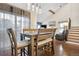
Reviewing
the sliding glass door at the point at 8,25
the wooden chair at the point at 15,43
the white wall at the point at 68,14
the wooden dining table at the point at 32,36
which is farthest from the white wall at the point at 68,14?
the wooden chair at the point at 15,43

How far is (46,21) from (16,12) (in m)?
0.55

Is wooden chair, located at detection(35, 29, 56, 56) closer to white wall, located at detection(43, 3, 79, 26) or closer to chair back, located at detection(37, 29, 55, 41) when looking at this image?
chair back, located at detection(37, 29, 55, 41)

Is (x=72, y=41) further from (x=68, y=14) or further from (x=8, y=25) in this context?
(x=8, y=25)

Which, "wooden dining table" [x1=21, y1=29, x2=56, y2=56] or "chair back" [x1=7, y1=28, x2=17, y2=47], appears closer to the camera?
"chair back" [x1=7, y1=28, x2=17, y2=47]

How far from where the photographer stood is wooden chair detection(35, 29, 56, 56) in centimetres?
191

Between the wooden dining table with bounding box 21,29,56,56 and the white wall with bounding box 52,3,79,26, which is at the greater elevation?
the white wall with bounding box 52,3,79,26

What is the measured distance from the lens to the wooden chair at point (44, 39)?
6.25 feet

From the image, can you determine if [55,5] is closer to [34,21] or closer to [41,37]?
[34,21]

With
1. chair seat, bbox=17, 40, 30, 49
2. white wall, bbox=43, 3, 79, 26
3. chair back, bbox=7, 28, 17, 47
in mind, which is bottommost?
chair seat, bbox=17, 40, 30, 49

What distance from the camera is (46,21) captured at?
1820 mm

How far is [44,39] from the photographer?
1.95 meters

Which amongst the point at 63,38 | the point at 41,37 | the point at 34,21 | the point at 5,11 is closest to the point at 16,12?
the point at 5,11

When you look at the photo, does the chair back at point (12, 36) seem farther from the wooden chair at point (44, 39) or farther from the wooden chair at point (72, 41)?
the wooden chair at point (72, 41)

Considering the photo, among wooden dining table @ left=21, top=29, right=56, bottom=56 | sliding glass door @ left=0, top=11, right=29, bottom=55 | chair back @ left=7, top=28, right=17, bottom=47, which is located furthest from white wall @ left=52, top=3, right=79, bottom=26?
chair back @ left=7, top=28, right=17, bottom=47
